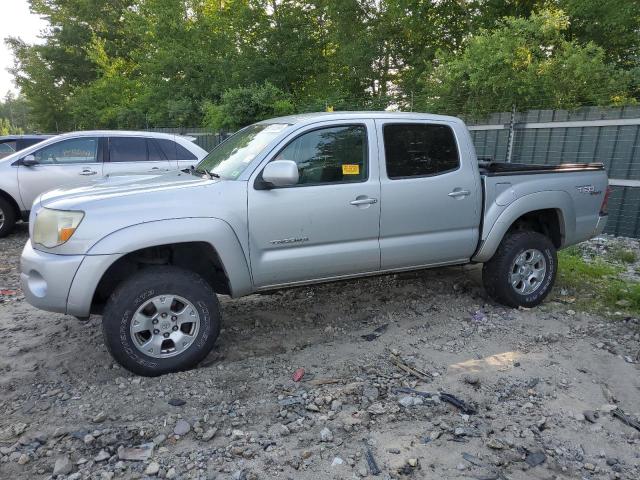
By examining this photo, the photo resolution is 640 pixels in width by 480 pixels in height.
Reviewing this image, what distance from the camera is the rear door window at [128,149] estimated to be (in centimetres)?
813

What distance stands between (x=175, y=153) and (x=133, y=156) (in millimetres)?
715

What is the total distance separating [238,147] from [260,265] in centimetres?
116

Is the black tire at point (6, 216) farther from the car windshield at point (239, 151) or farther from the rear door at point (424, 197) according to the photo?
the rear door at point (424, 197)

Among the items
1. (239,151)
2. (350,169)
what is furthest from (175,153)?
(350,169)

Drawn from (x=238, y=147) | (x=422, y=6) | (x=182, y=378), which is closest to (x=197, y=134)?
(x=422, y=6)

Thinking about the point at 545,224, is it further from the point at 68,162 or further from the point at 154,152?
the point at 68,162

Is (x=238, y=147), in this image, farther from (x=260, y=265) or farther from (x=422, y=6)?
(x=422, y=6)

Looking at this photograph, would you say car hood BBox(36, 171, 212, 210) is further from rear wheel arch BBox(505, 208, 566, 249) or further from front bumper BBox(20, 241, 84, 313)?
rear wheel arch BBox(505, 208, 566, 249)

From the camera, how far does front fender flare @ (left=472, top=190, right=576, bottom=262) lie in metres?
4.47

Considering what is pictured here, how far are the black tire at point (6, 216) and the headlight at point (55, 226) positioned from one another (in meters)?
5.54

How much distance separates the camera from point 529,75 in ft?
31.3

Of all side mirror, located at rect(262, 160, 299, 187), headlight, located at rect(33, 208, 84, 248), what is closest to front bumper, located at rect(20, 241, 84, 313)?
headlight, located at rect(33, 208, 84, 248)

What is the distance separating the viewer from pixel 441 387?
333 cm

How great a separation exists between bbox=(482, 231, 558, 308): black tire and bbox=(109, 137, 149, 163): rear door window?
20.5 feet
